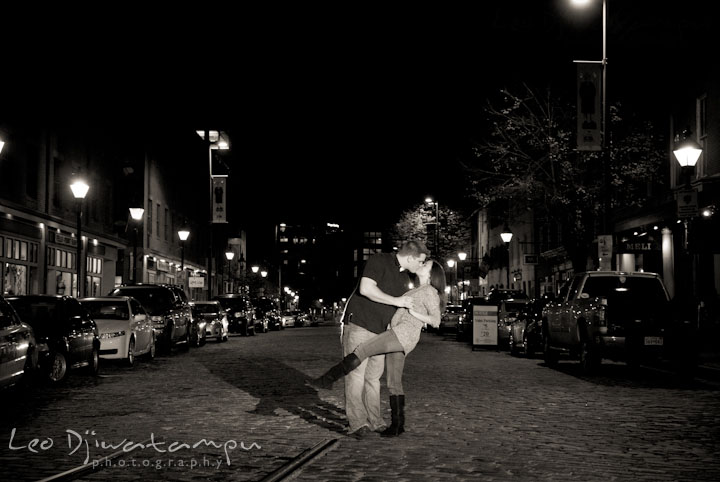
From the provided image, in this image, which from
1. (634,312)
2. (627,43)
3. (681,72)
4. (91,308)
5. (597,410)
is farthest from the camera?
(627,43)

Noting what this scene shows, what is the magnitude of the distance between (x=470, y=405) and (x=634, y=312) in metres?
6.70

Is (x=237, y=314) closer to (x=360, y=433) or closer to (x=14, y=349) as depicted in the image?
(x=14, y=349)

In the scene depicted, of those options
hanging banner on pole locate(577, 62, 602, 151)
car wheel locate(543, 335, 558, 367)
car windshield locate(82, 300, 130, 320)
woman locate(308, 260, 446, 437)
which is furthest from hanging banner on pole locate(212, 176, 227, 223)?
woman locate(308, 260, 446, 437)

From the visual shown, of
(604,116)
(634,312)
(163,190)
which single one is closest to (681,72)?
(604,116)

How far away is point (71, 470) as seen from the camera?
8.31 meters

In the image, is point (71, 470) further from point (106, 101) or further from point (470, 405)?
point (106, 101)

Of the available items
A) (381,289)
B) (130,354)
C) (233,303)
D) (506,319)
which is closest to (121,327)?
(130,354)

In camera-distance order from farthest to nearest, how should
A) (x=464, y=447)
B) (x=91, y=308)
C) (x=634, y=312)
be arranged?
(x=91, y=308) → (x=634, y=312) → (x=464, y=447)

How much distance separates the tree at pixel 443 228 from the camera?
8112cm

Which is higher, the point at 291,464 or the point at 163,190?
the point at 163,190

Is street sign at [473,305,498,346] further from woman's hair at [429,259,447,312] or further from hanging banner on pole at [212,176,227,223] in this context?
hanging banner on pole at [212,176,227,223]

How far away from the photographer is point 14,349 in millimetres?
14070

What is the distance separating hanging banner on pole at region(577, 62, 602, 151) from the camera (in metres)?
28.1

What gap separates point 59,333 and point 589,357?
397 inches
